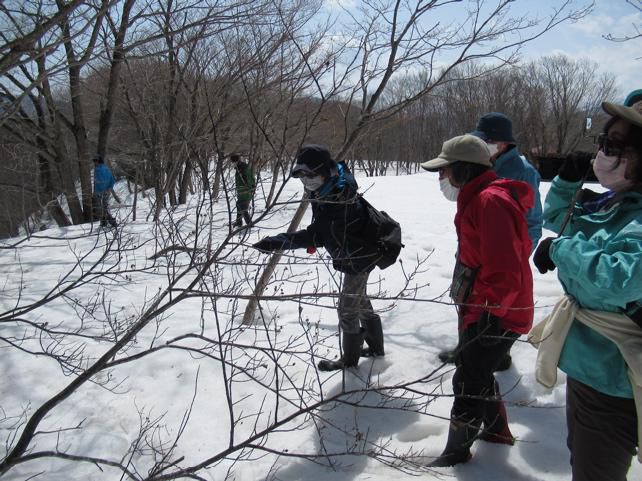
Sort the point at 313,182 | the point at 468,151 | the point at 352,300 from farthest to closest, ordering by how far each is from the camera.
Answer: the point at 313,182 → the point at 352,300 → the point at 468,151

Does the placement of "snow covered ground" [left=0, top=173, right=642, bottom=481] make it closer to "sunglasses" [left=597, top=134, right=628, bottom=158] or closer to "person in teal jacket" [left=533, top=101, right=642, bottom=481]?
"person in teal jacket" [left=533, top=101, right=642, bottom=481]

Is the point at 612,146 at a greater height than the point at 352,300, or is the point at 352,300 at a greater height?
the point at 612,146

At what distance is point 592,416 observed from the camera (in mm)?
1480

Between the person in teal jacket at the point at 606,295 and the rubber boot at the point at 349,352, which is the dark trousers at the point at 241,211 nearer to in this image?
the rubber boot at the point at 349,352

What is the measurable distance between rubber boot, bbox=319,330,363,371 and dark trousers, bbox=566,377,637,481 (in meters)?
1.64

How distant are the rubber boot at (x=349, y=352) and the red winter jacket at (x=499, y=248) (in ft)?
3.40

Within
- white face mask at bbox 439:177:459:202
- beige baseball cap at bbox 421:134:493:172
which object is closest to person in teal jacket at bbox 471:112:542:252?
white face mask at bbox 439:177:459:202

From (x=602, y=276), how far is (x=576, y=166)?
0.72 meters

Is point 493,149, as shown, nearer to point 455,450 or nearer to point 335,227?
point 335,227

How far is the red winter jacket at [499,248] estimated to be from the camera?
191 cm

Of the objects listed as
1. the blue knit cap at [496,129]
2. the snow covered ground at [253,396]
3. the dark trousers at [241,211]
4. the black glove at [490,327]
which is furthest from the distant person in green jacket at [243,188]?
the blue knit cap at [496,129]

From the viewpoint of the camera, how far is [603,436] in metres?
1.44

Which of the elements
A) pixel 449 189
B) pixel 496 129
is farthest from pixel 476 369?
pixel 496 129

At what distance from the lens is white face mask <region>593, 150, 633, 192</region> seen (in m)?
1.46
